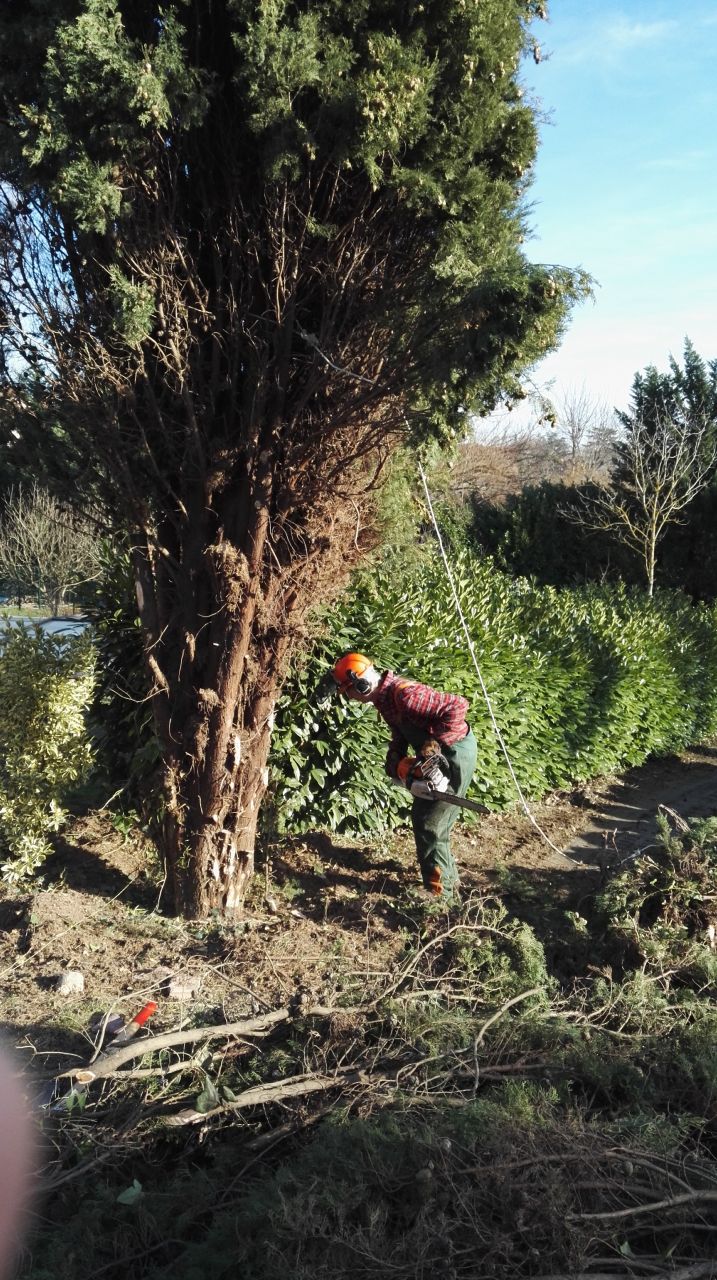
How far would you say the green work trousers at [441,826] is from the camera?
6012 millimetres

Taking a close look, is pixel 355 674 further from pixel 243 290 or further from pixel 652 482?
pixel 652 482

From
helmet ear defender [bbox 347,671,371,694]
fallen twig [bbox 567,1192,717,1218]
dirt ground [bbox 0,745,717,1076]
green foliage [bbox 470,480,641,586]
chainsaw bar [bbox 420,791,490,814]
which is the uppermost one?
green foliage [bbox 470,480,641,586]

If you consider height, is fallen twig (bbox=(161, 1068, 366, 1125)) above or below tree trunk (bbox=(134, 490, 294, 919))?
below

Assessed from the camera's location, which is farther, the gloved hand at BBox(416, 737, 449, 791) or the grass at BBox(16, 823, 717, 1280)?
the gloved hand at BBox(416, 737, 449, 791)

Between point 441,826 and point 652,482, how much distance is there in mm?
12049

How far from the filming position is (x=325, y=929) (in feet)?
17.5

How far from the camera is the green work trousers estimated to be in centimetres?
601

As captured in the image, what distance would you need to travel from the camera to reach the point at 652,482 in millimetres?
16359

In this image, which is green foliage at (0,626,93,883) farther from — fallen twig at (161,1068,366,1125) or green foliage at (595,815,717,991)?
green foliage at (595,815,717,991)

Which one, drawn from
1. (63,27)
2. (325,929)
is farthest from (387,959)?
(63,27)

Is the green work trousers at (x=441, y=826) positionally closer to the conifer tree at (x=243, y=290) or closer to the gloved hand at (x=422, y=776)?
the gloved hand at (x=422, y=776)

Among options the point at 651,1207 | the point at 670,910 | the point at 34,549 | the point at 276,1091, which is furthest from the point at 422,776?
the point at 34,549

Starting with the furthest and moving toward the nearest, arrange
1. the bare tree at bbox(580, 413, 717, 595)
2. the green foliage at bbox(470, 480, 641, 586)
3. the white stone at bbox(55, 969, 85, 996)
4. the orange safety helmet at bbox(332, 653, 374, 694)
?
the green foliage at bbox(470, 480, 641, 586) < the bare tree at bbox(580, 413, 717, 595) < the orange safety helmet at bbox(332, 653, 374, 694) < the white stone at bbox(55, 969, 85, 996)

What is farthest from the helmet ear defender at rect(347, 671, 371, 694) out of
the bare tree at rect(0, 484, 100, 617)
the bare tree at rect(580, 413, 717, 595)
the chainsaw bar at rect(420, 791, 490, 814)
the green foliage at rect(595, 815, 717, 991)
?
the bare tree at rect(0, 484, 100, 617)
